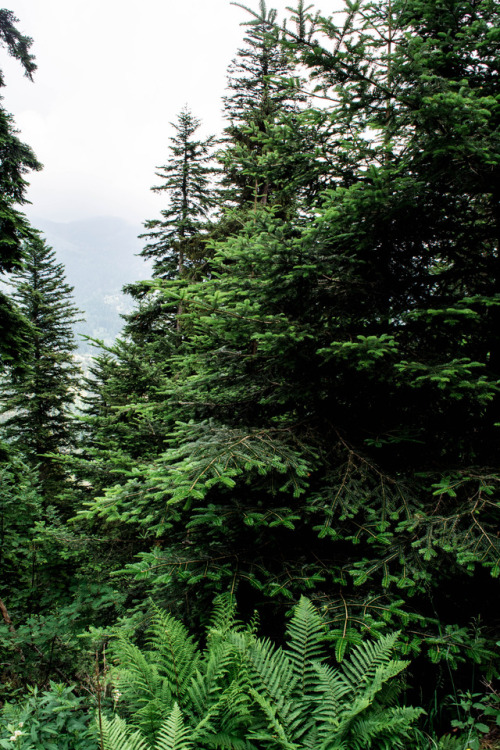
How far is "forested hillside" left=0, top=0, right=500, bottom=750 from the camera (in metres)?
2.44

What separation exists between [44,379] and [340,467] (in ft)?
64.7

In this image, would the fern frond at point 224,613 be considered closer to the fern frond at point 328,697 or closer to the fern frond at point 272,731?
the fern frond at point 272,731

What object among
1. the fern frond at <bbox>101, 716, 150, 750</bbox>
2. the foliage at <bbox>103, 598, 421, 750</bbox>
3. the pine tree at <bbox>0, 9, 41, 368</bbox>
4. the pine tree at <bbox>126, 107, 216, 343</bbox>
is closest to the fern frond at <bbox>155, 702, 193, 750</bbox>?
the foliage at <bbox>103, 598, 421, 750</bbox>

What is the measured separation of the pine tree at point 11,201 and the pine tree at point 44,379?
383 inches

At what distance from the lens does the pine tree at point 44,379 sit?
59.4ft

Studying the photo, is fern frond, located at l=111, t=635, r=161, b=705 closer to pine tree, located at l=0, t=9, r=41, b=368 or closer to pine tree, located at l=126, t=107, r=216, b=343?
pine tree, located at l=0, t=9, r=41, b=368

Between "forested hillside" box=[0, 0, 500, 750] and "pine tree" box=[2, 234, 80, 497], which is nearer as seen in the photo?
"forested hillside" box=[0, 0, 500, 750]

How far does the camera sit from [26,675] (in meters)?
4.67

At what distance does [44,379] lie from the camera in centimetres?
1884

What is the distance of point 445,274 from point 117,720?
499cm

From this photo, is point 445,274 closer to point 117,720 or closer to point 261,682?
point 261,682

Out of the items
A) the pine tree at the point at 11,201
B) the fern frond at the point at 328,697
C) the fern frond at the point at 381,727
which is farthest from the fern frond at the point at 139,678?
the pine tree at the point at 11,201

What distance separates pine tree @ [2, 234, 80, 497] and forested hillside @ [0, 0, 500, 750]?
15143 mm

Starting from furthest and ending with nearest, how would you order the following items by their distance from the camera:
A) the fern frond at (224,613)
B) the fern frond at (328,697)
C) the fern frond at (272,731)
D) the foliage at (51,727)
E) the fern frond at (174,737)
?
the fern frond at (224,613), the foliage at (51,727), the fern frond at (328,697), the fern frond at (272,731), the fern frond at (174,737)
